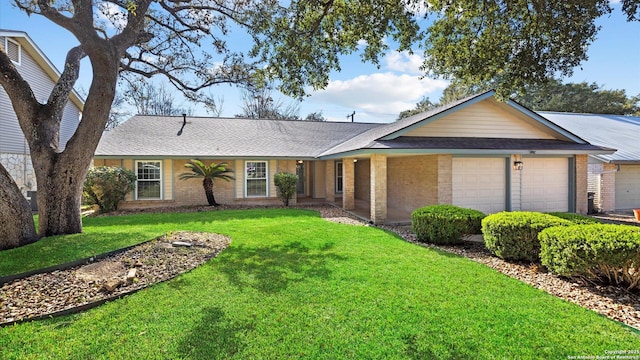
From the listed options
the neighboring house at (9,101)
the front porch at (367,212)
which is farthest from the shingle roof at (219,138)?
the neighboring house at (9,101)

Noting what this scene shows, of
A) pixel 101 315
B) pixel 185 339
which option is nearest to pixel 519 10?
pixel 185 339

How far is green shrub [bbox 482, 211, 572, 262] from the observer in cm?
582

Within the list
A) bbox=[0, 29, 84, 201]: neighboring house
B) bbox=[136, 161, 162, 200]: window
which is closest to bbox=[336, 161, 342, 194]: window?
bbox=[136, 161, 162, 200]: window

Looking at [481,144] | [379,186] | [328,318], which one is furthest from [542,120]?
[328,318]

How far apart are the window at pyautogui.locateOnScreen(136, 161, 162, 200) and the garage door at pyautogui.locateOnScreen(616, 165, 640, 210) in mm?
21208

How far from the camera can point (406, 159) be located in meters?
13.4

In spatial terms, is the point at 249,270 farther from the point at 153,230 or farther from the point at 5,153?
the point at 5,153

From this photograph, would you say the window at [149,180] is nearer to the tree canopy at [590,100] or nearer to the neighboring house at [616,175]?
the neighboring house at [616,175]

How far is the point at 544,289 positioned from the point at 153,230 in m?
9.19

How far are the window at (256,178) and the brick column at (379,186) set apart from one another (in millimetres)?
7116

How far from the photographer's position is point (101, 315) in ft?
12.9

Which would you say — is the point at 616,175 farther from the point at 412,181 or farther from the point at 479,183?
the point at 412,181

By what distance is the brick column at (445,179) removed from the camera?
1061 centimetres

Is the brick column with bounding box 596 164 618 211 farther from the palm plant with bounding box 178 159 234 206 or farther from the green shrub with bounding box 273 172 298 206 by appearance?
the palm plant with bounding box 178 159 234 206
